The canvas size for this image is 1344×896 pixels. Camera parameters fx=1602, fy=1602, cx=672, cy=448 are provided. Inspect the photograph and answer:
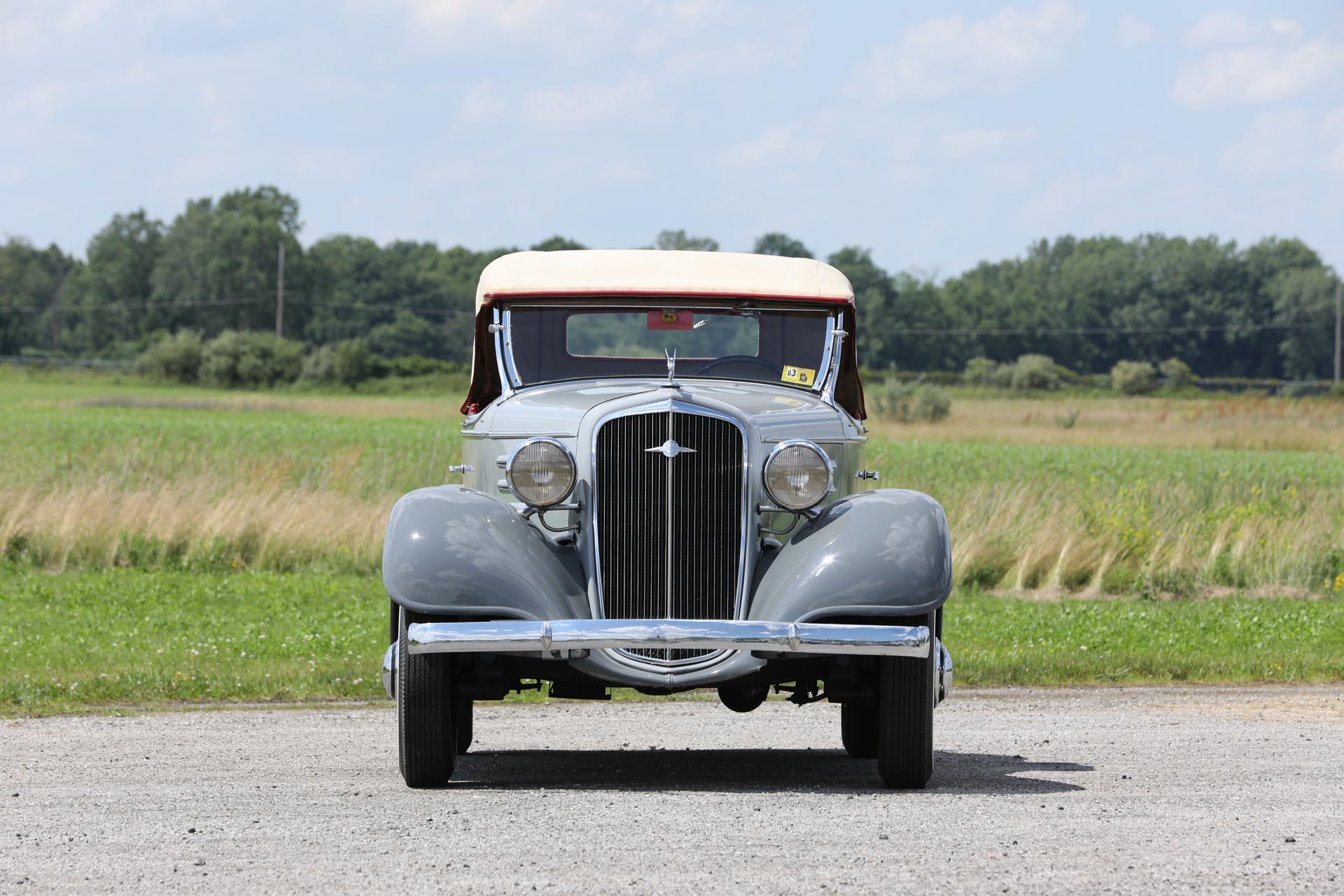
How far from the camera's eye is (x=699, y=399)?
7109mm

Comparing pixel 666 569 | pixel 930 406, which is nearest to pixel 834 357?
pixel 666 569

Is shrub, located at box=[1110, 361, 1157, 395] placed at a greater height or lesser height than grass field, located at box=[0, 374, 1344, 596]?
greater

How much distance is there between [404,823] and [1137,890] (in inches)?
102

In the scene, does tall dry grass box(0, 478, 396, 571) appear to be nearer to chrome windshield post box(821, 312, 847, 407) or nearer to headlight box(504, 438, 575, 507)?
chrome windshield post box(821, 312, 847, 407)

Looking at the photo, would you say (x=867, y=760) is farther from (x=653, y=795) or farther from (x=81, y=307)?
(x=81, y=307)

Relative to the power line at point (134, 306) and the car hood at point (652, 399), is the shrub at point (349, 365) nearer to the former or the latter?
the power line at point (134, 306)

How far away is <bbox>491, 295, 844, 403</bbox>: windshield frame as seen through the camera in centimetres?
849

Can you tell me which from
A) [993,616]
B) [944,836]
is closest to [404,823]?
[944,836]

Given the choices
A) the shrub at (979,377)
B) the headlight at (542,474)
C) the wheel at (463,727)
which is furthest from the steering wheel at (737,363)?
the shrub at (979,377)

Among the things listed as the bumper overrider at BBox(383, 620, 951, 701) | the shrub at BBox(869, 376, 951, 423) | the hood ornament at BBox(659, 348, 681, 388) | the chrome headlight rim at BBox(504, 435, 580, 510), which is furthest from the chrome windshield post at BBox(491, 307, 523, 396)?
the shrub at BBox(869, 376, 951, 423)

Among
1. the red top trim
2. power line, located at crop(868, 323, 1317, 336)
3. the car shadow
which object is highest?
power line, located at crop(868, 323, 1317, 336)

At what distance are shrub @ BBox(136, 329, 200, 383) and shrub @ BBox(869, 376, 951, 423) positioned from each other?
→ 45.5 metres

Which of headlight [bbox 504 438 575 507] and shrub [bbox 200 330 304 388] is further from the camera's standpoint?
shrub [bbox 200 330 304 388]

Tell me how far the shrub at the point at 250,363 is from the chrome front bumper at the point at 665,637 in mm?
79626
